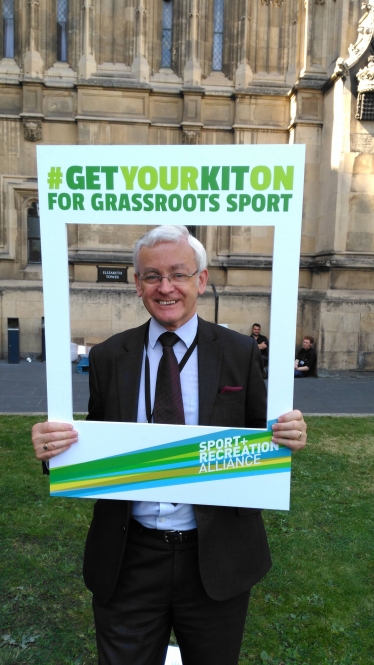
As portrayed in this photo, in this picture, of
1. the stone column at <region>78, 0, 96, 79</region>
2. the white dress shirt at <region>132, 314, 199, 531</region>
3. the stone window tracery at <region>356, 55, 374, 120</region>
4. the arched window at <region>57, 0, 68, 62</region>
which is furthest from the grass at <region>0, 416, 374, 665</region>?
the arched window at <region>57, 0, 68, 62</region>

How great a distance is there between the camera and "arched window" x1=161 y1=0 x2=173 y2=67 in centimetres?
1318

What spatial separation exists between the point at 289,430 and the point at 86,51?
44.1 feet

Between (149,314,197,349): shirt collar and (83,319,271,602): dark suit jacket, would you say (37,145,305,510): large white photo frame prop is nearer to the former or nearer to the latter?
(83,319,271,602): dark suit jacket

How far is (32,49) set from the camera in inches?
497

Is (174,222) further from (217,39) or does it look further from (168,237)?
(217,39)

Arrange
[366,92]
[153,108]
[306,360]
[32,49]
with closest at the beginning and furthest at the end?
[366,92]
[306,360]
[32,49]
[153,108]

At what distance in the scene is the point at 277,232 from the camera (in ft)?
5.68

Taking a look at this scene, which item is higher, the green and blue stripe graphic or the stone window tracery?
the stone window tracery

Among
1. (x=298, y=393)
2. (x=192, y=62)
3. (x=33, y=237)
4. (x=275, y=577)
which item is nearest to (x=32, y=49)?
(x=192, y=62)

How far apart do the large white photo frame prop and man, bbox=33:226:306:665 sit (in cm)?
8

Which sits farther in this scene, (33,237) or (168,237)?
(33,237)

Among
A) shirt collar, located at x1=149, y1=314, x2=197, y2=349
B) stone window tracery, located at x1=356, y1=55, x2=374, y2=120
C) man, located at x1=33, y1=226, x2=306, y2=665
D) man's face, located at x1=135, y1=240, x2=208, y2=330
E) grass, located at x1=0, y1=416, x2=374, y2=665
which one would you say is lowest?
grass, located at x1=0, y1=416, x2=374, y2=665

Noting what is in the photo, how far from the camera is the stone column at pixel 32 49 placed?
1257 cm

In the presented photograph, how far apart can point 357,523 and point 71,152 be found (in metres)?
4.02
